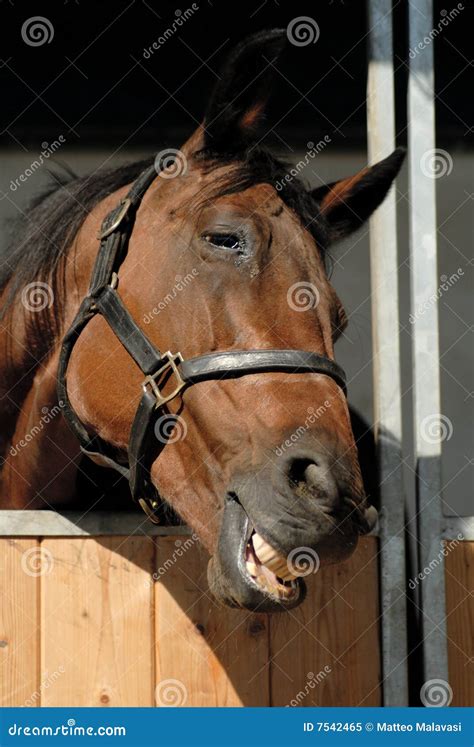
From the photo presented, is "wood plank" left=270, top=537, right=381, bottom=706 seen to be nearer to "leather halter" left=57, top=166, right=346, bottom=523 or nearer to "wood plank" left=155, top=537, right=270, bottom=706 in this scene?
"wood plank" left=155, top=537, right=270, bottom=706

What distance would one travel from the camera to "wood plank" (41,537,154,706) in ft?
9.53

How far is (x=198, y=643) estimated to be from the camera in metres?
2.95

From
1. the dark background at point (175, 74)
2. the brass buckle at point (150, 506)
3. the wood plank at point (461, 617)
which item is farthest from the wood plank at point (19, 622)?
the dark background at point (175, 74)

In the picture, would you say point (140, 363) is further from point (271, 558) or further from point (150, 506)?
point (271, 558)

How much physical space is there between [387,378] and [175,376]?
0.97m

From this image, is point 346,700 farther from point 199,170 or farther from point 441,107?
point 441,107

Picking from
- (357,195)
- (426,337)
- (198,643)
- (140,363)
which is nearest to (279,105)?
(426,337)

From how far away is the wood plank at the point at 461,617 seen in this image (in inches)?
118

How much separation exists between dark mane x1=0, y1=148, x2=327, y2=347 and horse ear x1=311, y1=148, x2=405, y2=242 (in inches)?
7.8

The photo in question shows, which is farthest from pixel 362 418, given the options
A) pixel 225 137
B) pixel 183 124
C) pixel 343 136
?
pixel 225 137

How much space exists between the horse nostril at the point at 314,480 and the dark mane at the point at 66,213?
65cm

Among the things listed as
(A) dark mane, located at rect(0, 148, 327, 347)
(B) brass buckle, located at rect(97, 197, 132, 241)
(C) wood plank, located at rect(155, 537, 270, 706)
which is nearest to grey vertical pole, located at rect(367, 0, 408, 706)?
(C) wood plank, located at rect(155, 537, 270, 706)

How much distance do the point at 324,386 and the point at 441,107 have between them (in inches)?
→ 93.6

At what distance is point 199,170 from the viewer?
2.48m
